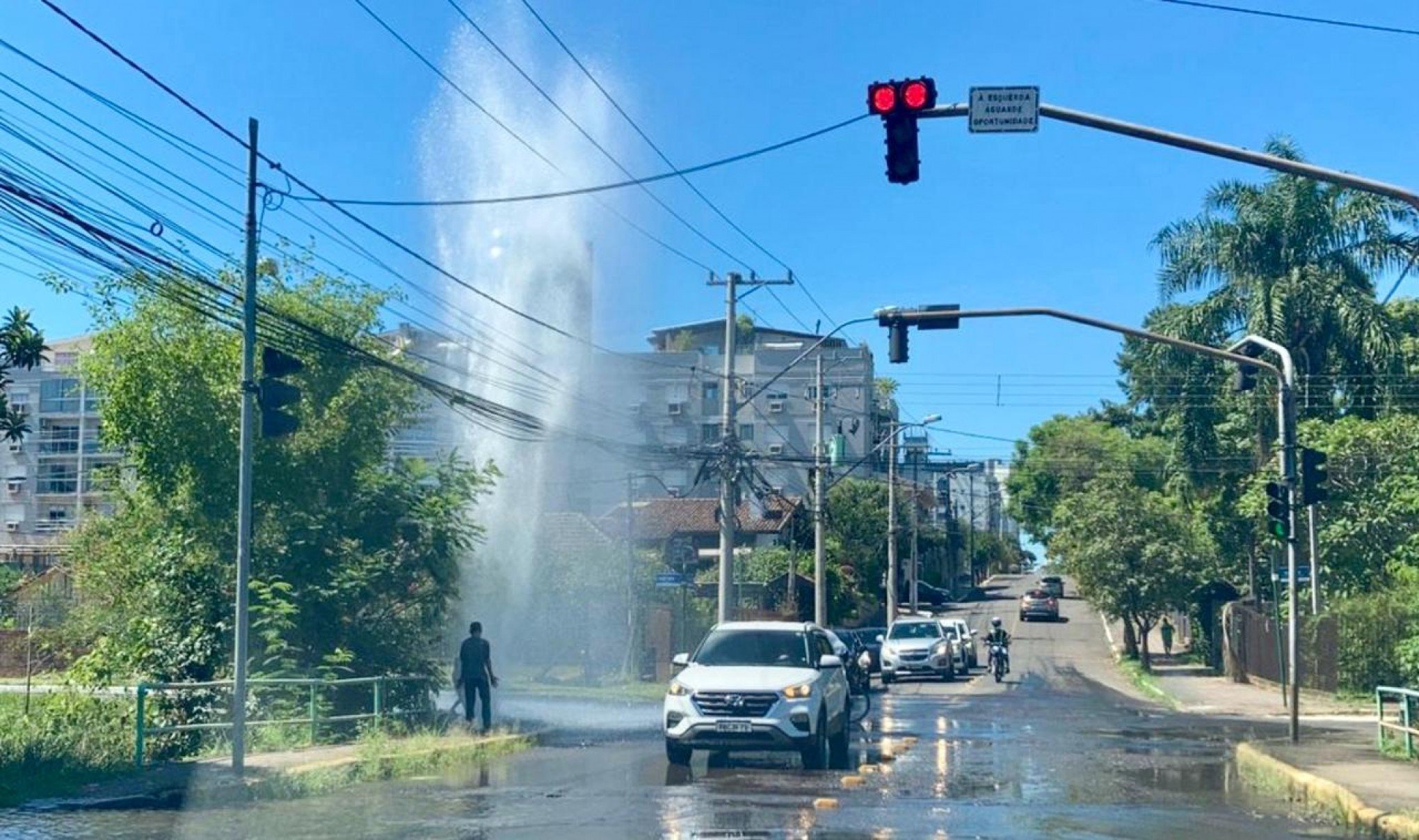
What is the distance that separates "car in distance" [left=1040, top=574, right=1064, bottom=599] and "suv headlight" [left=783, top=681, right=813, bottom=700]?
70.0m

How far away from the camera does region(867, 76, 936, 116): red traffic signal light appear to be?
13.3m

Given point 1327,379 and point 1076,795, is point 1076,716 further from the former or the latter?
point 1327,379

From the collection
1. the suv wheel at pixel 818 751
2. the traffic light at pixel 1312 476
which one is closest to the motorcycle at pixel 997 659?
the traffic light at pixel 1312 476

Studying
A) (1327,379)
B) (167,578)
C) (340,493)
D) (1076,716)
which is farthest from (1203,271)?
(167,578)

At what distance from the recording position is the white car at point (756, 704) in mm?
18688

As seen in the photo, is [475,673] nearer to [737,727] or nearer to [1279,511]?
[737,727]

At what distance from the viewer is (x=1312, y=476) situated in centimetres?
2336

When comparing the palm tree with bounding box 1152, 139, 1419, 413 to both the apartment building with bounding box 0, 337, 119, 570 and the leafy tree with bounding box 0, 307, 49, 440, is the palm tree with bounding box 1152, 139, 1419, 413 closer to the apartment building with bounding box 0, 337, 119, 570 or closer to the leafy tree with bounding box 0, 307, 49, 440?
the leafy tree with bounding box 0, 307, 49, 440

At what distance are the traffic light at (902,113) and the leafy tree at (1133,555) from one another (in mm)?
39195

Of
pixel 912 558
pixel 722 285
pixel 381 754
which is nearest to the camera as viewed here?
pixel 381 754

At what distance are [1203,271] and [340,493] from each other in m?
30.9

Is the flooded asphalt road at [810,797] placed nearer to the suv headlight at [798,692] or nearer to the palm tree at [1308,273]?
the suv headlight at [798,692]

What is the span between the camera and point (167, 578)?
2417 centimetres

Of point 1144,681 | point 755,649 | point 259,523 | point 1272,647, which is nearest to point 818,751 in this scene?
point 755,649
